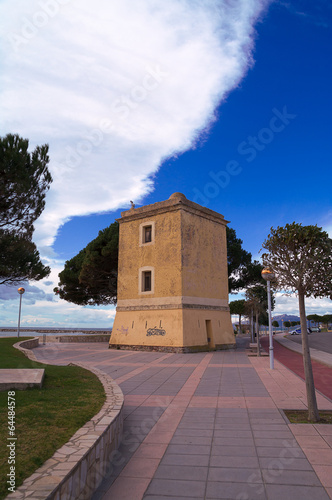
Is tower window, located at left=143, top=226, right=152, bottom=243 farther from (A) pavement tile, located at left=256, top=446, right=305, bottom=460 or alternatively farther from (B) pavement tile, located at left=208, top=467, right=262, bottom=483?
(B) pavement tile, located at left=208, top=467, right=262, bottom=483

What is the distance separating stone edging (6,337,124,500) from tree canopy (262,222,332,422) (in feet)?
12.8

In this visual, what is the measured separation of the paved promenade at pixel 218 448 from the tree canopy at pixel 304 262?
161 cm

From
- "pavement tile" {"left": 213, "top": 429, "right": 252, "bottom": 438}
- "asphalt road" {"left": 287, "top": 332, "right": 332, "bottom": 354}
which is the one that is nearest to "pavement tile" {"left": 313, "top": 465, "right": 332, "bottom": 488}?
"pavement tile" {"left": 213, "top": 429, "right": 252, "bottom": 438}

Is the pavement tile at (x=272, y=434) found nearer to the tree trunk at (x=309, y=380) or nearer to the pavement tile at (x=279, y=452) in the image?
the pavement tile at (x=279, y=452)

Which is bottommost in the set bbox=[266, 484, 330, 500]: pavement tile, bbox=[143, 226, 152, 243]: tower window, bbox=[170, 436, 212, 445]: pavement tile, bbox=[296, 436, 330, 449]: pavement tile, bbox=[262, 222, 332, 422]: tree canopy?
bbox=[170, 436, 212, 445]: pavement tile

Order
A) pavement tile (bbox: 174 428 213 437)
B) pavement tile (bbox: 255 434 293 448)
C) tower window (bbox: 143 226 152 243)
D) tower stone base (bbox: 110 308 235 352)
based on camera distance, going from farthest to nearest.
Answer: tower window (bbox: 143 226 152 243)
tower stone base (bbox: 110 308 235 352)
pavement tile (bbox: 174 428 213 437)
pavement tile (bbox: 255 434 293 448)

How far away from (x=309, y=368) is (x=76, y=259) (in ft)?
92.1

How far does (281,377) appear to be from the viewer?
36.1 ft

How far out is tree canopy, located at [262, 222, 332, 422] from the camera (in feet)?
22.1

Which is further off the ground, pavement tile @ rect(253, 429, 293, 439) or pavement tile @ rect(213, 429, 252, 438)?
pavement tile @ rect(253, 429, 293, 439)

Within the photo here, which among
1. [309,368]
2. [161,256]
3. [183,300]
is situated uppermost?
[161,256]

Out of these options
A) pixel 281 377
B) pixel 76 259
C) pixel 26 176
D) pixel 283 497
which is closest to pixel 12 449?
pixel 283 497

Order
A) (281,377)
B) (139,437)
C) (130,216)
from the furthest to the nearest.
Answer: (130,216)
(281,377)
(139,437)

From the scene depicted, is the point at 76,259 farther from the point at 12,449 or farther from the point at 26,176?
the point at 12,449
